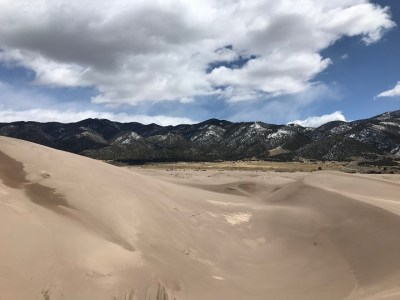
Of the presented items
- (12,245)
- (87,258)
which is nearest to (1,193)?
(12,245)

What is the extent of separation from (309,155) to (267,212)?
176681 mm

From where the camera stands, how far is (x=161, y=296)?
7.95m

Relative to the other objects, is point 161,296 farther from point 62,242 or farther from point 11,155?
point 11,155

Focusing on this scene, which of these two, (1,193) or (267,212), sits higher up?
(1,193)

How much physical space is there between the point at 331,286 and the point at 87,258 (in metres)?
5.07

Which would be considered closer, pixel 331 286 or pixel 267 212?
pixel 331 286

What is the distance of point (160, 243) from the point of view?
1036 centimetres

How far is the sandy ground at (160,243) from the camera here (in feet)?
25.6

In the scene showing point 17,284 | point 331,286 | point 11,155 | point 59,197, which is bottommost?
point 331,286

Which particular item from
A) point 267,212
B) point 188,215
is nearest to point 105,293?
point 188,215

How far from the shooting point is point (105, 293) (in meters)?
7.46

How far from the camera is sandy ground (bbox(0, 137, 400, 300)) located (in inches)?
307

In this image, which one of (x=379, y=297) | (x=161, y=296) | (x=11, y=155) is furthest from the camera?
(x=11, y=155)

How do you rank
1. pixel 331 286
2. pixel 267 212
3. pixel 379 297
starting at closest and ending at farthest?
pixel 379 297 → pixel 331 286 → pixel 267 212
